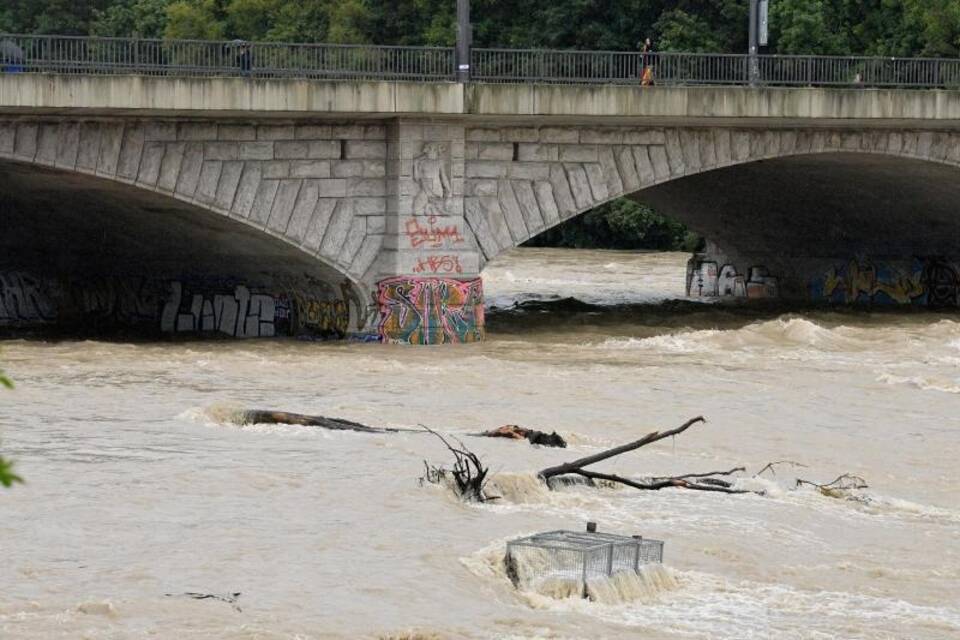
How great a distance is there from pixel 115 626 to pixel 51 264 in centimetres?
2959

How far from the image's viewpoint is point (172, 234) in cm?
3894

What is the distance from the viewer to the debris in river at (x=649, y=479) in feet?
63.3

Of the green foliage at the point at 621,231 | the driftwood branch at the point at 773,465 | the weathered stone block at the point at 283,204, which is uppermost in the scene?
the weathered stone block at the point at 283,204

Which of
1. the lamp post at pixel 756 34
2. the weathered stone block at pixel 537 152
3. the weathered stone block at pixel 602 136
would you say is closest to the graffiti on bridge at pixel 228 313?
the weathered stone block at pixel 537 152

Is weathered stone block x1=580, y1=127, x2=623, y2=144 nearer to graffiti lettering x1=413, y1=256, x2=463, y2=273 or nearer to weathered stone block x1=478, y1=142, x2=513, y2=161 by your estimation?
weathered stone block x1=478, y1=142, x2=513, y2=161

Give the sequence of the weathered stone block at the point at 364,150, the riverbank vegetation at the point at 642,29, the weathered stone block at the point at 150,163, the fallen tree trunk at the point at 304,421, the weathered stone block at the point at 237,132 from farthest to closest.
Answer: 1. the riverbank vegetation at the point at 642,29
2. the weathered stone block at the point at 364,150
3. the weathered stone block at the point at 237,132
4. the weathered stone block at the point at 150,163
5. the fallen tree trunk at the point at 304,421

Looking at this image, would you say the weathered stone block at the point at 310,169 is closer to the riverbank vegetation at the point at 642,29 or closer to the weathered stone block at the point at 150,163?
the weathered stone block at the point at 150,163

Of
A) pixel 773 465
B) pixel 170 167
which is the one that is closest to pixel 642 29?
pixel 170 167

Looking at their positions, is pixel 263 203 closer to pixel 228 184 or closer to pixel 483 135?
pixel 228 184

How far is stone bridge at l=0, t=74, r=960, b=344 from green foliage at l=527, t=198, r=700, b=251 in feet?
91.7

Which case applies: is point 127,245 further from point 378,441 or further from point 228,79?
point 378,441

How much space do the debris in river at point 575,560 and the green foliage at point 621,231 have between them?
181 feet

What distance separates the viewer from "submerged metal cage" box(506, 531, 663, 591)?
1587cm

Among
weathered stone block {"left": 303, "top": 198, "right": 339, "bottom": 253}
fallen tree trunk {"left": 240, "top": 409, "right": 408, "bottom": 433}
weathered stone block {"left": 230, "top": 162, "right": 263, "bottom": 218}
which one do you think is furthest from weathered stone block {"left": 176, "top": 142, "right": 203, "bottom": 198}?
fallen tree trunk {"left": 240, "top": 409, "right": 408, "bottom": 433}
